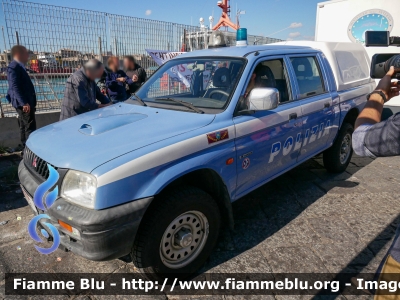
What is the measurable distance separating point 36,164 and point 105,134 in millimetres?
628

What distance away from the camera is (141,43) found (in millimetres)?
7566

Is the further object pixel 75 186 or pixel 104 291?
pixel 104 291

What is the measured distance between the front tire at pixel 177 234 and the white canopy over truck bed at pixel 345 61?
301 centimetres

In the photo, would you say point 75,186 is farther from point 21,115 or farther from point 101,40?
point 101,40

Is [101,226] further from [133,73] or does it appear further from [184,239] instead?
[133,73]

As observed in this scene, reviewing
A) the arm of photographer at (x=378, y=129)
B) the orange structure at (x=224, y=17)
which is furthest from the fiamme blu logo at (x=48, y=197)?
the orange structure at (x=224, y=17)

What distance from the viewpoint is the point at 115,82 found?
19.1 ft

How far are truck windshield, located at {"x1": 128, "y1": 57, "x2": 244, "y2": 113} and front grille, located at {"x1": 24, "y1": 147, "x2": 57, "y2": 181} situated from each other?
4.09ft

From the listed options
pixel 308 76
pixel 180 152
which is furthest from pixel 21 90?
pixel 308 76

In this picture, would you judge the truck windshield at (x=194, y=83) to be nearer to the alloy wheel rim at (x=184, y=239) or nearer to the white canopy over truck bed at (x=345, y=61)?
the alloy wheel rim at (x=184, y=239)

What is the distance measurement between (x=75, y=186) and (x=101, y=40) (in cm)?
584

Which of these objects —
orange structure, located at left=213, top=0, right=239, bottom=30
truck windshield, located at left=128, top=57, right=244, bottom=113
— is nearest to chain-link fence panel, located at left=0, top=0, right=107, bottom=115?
truck windshield, located at left=128, top=57, right=244, bottom=113

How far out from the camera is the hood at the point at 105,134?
211 cm

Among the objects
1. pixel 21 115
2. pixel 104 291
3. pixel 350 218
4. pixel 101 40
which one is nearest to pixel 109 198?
pixel 104 291
